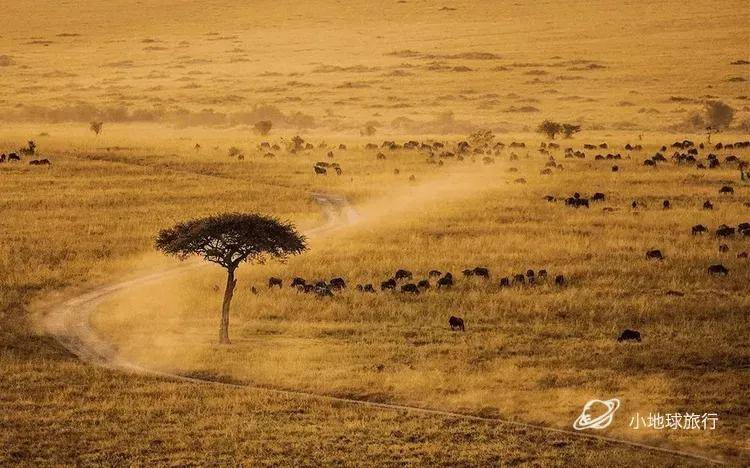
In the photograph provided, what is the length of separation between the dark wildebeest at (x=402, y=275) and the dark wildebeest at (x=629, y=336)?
28.8 ft

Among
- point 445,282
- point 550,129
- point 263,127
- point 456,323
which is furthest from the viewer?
point 263,127

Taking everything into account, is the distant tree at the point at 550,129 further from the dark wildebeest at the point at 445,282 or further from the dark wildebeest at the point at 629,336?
the dark wildebeest at the point at 629,336

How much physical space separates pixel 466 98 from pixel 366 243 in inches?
3284

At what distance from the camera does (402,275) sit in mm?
33219

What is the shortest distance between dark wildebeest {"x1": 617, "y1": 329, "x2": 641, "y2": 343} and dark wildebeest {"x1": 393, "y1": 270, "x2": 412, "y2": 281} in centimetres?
877

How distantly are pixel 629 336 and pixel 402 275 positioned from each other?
896cm

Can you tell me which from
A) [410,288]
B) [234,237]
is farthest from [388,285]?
[234,237]

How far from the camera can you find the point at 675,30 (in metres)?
162

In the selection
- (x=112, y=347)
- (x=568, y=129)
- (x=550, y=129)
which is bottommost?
(x=112, y=347)

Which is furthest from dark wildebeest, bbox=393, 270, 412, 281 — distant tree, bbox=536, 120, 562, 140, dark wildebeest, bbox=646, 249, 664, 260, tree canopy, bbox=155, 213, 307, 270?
distant tree, bbox=536, 120, 562, 140

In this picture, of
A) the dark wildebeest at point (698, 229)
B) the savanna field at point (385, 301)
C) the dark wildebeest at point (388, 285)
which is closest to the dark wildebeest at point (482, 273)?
the savanna field at point (385, 301)

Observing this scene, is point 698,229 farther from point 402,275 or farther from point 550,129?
point 550,129

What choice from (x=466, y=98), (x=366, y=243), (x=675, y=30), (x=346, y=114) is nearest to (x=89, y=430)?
(x=366, y=243)

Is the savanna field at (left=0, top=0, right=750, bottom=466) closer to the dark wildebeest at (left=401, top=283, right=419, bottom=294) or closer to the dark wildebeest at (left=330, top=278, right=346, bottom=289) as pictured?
the dark wildebeest at (left=401, top=283, right=419, bottom=294)
